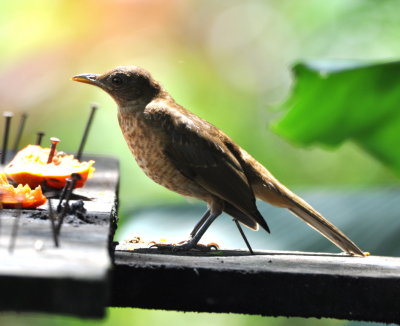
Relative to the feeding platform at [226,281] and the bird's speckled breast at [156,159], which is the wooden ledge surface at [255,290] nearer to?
the feeding platform at [226,281]

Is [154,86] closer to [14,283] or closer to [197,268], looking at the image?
[197,268]

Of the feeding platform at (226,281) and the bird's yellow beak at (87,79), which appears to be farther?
the bird's yellow beak at (87,79)

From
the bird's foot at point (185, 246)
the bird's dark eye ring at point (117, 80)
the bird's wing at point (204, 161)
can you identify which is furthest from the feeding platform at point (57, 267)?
the bird's dark eye ring at point (117, 80)

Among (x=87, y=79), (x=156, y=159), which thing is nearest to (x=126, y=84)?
(x=87, y=79)

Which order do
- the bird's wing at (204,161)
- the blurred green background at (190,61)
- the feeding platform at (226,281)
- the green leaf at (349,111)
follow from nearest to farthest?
1. the feeding platform at (226,281)
2. the bird's wing at (204,161)
3. the green leaf at (349,111)
4. the blurred green background at (190,61)

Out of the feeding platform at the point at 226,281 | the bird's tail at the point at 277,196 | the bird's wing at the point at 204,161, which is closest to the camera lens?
the feeding platform at the point at 226,281

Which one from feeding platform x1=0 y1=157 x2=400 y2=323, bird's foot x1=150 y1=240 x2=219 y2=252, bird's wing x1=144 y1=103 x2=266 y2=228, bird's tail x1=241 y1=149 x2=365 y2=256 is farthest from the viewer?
bird's tail x1=241 y1=149 x2=365 y2=256

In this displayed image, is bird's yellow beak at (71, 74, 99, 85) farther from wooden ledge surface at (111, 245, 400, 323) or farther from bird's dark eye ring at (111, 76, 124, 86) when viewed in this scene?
wooden ledge surface at (111, 245, 400, 323)

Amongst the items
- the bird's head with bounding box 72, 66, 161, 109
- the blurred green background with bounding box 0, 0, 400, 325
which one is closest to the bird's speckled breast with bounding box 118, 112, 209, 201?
the bird's head with bounding box 72, 66, 161, 109

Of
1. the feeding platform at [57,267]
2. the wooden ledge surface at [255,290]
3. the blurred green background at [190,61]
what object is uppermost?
the feeding platform at [57,267]
